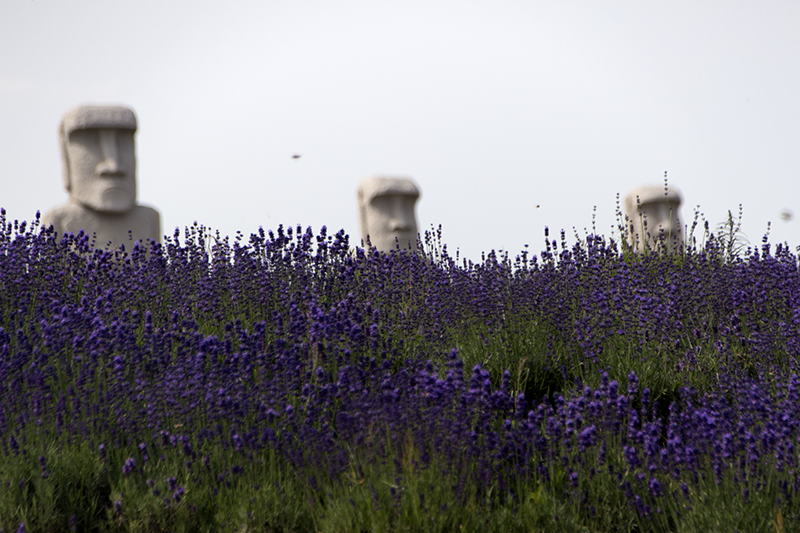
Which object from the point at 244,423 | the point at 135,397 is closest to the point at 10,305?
the point at 135,397

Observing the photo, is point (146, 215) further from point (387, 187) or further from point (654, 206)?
point (654, 206)

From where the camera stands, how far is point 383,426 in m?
2.68

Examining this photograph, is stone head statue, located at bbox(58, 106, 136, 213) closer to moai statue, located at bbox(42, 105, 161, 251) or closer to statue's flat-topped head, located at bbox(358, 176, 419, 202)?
moai statue, located at bbox(42, 105, 161, 251)

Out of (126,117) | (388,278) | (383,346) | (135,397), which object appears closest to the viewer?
(135,397)

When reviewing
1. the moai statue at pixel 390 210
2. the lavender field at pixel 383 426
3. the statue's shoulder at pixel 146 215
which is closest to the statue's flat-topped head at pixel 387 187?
the moai statue at pixel 390 210

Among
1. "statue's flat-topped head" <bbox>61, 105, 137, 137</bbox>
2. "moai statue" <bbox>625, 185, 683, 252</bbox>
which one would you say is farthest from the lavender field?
"moai statue" <bbox>625, 185, 683, 252</bbox>

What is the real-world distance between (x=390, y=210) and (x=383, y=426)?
21.6ft

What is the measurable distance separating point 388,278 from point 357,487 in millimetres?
2432

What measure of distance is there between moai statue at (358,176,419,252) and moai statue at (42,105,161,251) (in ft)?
8.73

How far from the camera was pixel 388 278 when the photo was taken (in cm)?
475

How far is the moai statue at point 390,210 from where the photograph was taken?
906 cm

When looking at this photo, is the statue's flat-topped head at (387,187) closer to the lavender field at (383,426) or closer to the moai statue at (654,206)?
the moai statue at (654,206)

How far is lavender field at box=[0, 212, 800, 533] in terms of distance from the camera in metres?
2.46

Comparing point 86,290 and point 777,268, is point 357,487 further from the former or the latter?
point 777,268
